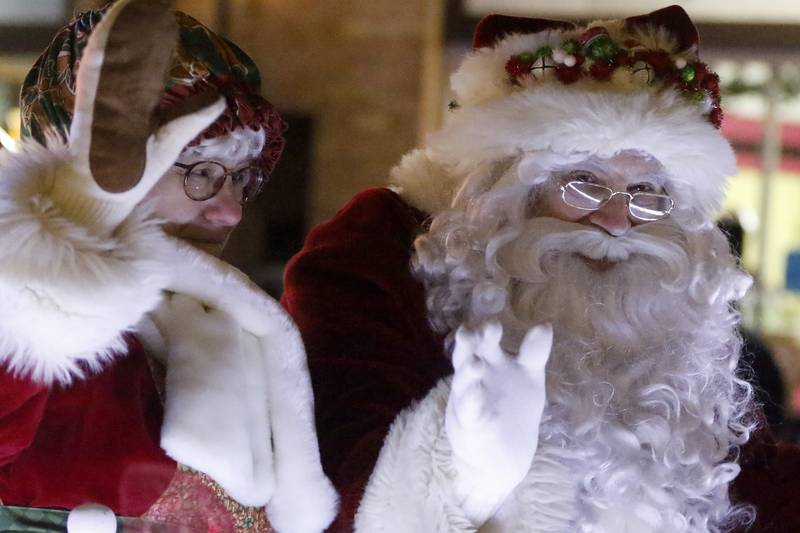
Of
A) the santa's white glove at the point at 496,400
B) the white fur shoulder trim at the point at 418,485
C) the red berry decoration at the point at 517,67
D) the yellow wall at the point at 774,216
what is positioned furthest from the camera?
the yellow wall at the point at 774,216

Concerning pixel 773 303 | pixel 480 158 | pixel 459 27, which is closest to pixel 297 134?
pixel 459 27

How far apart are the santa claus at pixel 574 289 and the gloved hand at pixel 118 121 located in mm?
509

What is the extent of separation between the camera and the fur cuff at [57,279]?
103cm

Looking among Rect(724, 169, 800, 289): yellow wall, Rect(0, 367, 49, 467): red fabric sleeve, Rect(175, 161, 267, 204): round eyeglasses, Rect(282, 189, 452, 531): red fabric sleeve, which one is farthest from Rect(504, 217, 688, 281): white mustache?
Rect(724, 169, 800, 289): yellow wall

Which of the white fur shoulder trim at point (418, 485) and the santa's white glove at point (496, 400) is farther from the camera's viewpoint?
the white fur shoulder trim at point (418, 485)

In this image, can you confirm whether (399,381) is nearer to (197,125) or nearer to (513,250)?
(513,250)

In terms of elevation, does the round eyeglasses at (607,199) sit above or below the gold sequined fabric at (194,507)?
above

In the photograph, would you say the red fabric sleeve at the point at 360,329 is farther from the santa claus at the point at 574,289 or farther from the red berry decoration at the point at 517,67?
the red berry decoration at the point at 517,67

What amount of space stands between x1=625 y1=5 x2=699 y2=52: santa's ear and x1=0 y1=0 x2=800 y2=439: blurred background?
2028mm

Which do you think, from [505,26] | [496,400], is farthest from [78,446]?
[505,26]

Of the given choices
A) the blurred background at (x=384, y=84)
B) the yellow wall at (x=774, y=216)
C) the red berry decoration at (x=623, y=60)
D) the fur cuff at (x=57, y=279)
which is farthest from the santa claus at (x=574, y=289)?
the yellow wall at (x=774, y=216)

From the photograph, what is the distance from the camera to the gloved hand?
1076 millimetres

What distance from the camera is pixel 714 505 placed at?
1.50 m

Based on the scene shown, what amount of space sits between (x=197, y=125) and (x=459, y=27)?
9.16 feet
